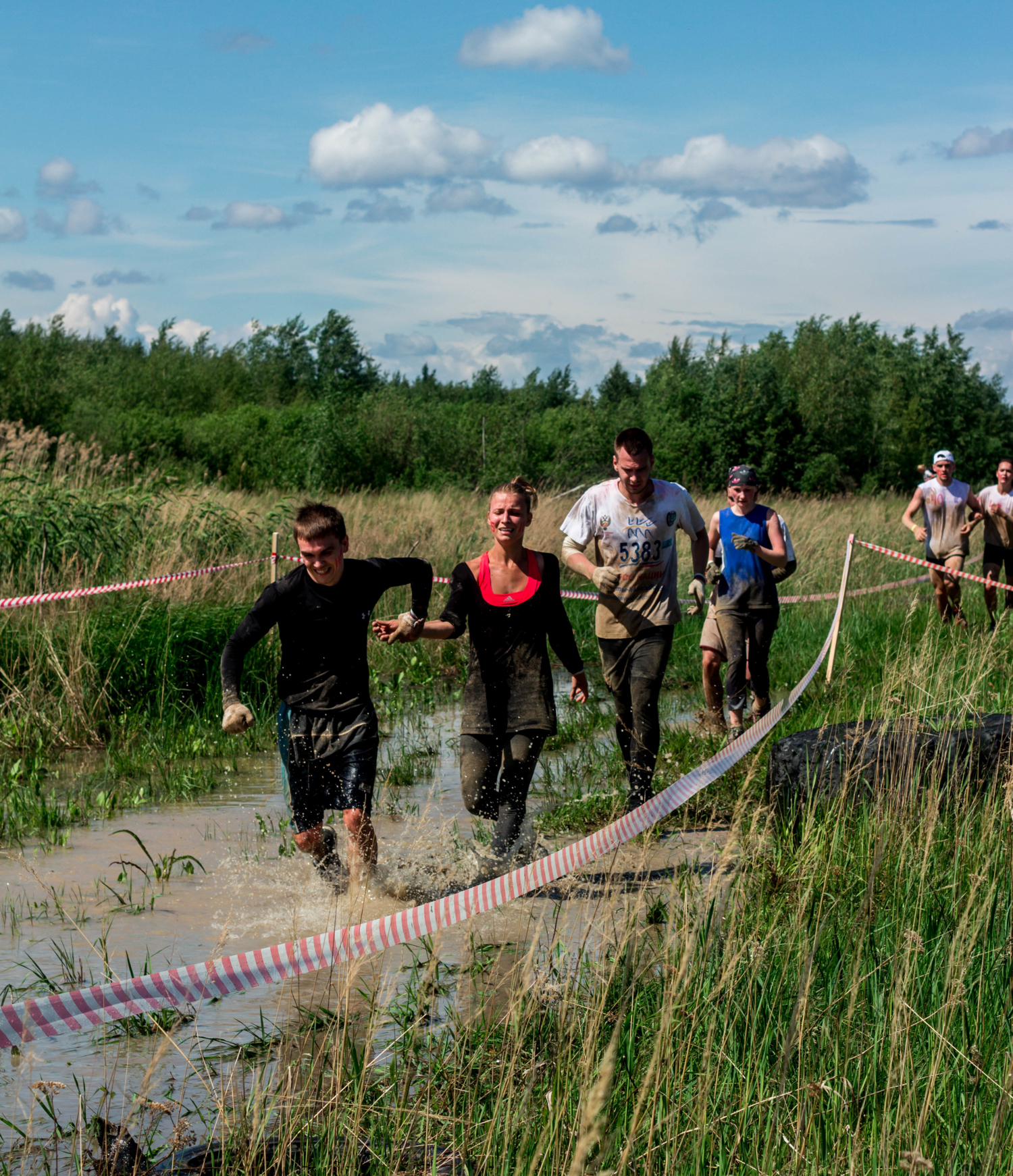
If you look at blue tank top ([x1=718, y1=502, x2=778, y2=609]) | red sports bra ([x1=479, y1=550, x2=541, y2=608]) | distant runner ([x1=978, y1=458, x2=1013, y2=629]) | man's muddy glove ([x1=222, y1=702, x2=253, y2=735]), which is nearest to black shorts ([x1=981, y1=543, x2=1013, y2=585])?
distant runner ([x1=978, y1=458, x2=1013, y2=629])

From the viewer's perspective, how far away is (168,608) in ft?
31.9

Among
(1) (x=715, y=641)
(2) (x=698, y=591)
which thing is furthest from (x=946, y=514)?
(2) (x=698, y=591)

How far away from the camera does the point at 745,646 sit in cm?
824

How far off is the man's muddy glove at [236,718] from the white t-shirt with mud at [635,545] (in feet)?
7.63

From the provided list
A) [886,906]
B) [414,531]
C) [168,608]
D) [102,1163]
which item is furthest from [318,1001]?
[414,531]

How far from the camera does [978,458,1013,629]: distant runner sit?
42.7ft

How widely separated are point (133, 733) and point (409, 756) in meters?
1.97

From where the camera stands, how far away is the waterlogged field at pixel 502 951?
8.64 feet

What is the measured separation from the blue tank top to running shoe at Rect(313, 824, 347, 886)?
374 centimetres

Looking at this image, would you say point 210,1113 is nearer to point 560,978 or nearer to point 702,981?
point 560,978

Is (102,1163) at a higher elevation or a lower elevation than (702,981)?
lower

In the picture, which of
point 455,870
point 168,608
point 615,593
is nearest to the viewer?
point 455,870

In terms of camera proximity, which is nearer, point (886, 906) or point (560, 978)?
point (560, 978)

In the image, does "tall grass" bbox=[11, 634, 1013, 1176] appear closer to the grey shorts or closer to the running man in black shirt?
the running man in black shirt
